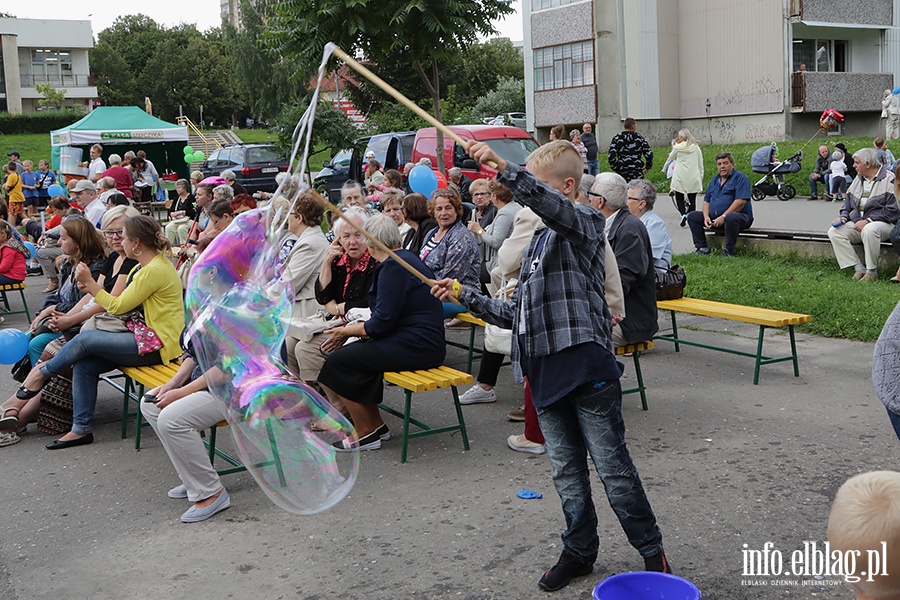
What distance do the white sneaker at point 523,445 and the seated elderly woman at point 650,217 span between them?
8.18 ft

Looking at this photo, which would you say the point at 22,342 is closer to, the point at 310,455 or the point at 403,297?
the point at 403,297

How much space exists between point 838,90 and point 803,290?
84.6ft

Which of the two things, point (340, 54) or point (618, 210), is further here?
point (618, 210)

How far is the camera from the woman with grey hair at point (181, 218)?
14.8m

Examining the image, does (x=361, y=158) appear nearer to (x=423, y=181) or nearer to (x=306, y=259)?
(x=423, y=181)

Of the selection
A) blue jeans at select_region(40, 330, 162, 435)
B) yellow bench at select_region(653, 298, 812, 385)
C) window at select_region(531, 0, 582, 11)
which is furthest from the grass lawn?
window at select_region(531, 0, 582, 11)

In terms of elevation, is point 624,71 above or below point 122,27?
below

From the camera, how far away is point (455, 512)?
5.12 meters

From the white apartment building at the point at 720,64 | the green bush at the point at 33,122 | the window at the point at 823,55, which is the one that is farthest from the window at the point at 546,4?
the green bush at the point at 33,122

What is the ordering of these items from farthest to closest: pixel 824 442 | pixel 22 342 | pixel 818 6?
pixel 818 6
pixel 22 342
pixel 824 442

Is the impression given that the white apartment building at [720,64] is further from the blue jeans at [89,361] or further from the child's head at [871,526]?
the child's head at [871,526]

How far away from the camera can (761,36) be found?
3241 cm

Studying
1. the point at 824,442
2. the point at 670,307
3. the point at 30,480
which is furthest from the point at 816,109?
the point at 30,480

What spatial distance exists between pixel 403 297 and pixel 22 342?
3.55 meters
